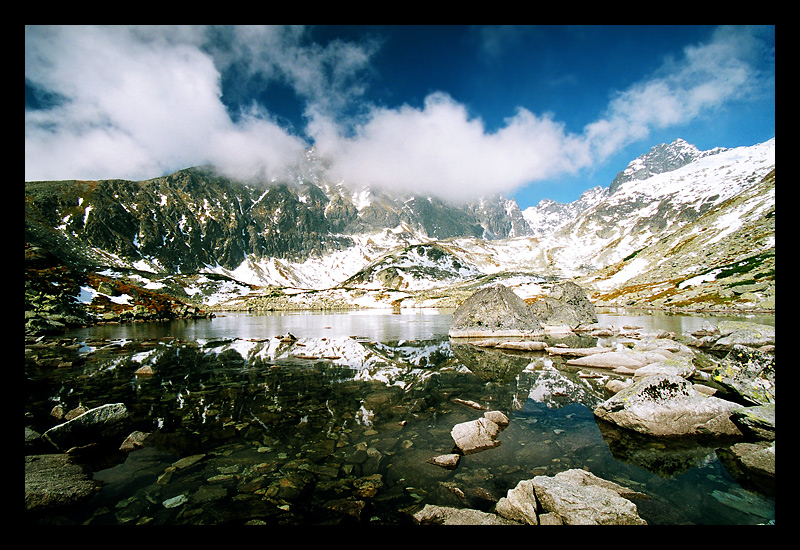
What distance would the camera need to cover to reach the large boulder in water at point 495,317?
44750mm

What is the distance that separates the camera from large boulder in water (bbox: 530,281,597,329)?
56.6 m

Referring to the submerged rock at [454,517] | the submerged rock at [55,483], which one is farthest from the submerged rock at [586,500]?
the submerged rock at [55,483]

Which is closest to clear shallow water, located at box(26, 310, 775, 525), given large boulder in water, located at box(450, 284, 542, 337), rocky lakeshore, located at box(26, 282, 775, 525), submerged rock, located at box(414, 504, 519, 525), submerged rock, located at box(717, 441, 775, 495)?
rocky lakeshore, located at box(26, 282, 775, 525)

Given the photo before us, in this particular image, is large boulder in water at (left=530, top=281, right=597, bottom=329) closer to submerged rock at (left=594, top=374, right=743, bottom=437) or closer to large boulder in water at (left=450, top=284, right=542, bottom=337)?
large boulder in water at (left=450, top=284, right=542, bottom=337)

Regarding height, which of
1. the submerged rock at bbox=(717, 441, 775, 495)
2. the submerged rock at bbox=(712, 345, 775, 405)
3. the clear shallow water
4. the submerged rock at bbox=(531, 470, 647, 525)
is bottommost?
the clear shallow water

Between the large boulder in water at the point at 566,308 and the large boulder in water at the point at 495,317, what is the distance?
1127cm

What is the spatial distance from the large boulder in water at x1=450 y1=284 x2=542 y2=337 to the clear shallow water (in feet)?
69.9

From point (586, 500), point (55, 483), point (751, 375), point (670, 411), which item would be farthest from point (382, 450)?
point (751, 375)

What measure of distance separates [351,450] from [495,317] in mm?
36329

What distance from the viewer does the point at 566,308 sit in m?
58.0

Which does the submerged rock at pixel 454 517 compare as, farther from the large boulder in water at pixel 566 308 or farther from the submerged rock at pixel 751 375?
the large boulder in water at pixel 566 308

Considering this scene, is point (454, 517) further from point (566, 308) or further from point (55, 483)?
point (566, 308)
